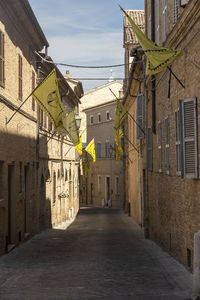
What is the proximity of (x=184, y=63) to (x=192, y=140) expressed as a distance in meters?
2.19

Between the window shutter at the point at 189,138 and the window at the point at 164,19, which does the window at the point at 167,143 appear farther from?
the window shutter at the point at 189,138

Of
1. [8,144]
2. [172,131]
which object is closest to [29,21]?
[8,144]

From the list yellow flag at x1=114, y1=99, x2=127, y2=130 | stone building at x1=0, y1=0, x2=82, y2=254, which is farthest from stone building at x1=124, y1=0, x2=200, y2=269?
stone building at x1=0, y1=0, x2=82, y2=254

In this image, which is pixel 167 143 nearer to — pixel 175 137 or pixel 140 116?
pixel 175 137

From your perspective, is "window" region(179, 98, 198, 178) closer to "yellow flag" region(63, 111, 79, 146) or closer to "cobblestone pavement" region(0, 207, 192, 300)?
"cobblestone pavement" region(0, 207, 192, 300)

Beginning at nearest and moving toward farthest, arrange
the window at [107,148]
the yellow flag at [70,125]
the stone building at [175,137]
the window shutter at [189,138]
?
the window shutter at [189,138]
the stone building at [175,137]
the yellow flag at [70,125]
the window at [107,148]

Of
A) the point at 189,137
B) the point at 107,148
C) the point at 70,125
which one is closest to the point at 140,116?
the point at 70,125

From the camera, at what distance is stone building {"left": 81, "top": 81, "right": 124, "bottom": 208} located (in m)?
52.4

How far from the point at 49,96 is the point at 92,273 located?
5.43 meters

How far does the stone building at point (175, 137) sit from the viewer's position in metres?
10.2

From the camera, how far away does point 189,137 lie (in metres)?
10.2

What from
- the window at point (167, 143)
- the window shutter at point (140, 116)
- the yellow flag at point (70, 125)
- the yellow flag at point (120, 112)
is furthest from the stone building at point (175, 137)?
the yellow flag at point (70, 125)

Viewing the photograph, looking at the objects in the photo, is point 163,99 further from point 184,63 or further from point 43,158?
point 43,158

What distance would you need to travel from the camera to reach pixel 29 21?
656 inches
